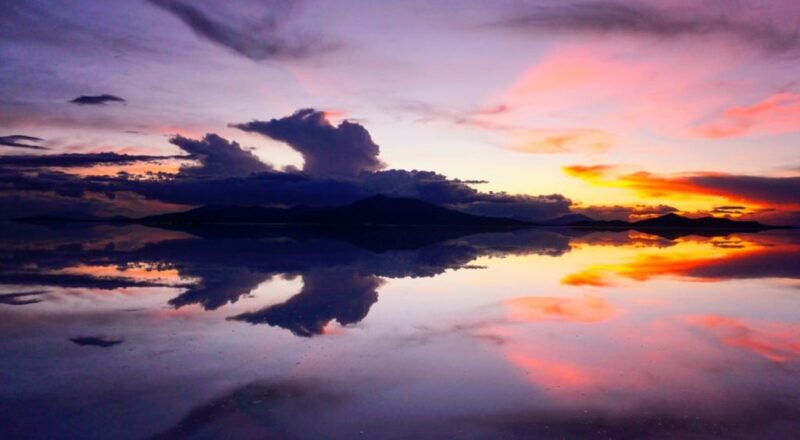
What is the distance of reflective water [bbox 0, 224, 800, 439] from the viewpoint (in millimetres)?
7496

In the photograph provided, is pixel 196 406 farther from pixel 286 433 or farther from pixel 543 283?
pixel 543 283

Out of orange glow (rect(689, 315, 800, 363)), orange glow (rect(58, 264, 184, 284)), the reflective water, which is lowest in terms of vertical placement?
orange glow (rect(58, 264, 184, 284))

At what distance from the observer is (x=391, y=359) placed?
1049 centimetres

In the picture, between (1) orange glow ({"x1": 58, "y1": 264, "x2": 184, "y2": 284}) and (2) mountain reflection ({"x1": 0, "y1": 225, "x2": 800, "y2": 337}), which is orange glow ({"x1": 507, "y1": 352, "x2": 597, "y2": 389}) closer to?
(2) mountain reflection ({"x1": 0, "y1": 225, "x2": 800, "y2": 337})

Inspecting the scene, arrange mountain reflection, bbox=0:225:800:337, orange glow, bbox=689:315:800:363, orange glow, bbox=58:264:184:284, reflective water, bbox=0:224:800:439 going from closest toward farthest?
reflective water, bbox=0:224:800:439
orange glow, bbox=689:315:800:363
mountain reflection, bbox=0:225:800:337
orange glow, bbox=58:264:184:284

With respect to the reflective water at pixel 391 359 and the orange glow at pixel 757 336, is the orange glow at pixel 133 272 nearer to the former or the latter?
the reflective water at pixel 391 359

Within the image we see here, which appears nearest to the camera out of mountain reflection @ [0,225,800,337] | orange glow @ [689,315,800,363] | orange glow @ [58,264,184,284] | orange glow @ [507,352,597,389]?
orange glow @ [507,352,597,389]

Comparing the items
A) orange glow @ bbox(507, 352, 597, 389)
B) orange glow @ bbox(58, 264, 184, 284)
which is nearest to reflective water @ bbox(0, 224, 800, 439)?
orange glow @ bbox(507, 352, 597, 389)

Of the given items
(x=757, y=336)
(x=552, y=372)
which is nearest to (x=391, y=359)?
(x=552, y=372)

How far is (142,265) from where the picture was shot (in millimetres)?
25984

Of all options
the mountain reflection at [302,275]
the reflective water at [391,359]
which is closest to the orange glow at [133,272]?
the mountain reflection at [302,275]

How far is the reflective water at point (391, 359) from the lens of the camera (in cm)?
750

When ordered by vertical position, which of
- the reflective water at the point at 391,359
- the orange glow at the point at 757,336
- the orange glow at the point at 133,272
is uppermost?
the orange glow at the point at 757,336

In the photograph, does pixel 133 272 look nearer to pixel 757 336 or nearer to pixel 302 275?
pixel 302 275
